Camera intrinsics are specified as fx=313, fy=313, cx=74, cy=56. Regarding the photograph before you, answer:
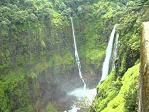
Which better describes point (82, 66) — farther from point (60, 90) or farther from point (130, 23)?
point (130, 23)

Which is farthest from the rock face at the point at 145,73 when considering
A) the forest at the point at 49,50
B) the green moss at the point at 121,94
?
the forest at the point at 49,50

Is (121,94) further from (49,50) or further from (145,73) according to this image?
(49,50)

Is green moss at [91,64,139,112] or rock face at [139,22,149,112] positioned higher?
rock face at [139,22,149,112]

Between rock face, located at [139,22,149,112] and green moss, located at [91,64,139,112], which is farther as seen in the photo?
green moss, located at [91,64,139,112]

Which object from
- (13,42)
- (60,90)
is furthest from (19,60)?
(60,90)

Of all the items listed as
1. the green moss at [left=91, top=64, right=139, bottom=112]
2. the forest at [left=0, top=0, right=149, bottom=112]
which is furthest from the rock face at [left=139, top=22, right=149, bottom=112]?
the forest at [left=0, top=0, right=149, bottom=112]

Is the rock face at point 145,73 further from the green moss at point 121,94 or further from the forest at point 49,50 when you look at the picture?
the forest at point 49,50

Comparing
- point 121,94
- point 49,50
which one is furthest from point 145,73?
point 49,50

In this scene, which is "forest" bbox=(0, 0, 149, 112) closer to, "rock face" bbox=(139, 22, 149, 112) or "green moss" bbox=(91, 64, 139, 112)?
"green moss" bbox=(91, 64, 139, 112)
